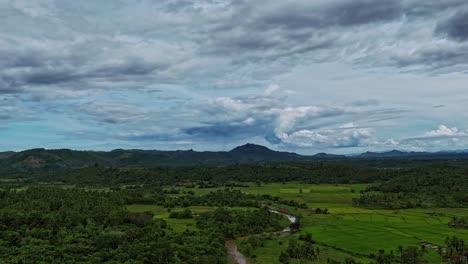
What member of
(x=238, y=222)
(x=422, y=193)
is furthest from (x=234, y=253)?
(x=422, y=193)

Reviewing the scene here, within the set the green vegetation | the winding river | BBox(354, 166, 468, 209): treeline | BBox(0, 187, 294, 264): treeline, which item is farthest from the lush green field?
BBox(0, 187, 294, 264): treeline

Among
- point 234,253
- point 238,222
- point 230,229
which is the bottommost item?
point 234,253

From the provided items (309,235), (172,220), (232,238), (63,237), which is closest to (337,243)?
(309,235)

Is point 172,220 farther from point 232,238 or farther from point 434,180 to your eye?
point 434,180

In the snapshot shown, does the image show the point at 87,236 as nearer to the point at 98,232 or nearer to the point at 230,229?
the point at 98,232

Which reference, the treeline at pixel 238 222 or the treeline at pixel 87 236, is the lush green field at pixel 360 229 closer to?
the treeline at pixel 238 222

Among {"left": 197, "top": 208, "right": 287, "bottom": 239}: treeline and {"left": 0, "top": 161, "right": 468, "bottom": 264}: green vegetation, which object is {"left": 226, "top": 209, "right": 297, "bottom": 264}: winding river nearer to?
{"left": 0, "top": 161, "right": 468, "bottom": 264}: green vegetation

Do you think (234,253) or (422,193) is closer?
(234,253)
